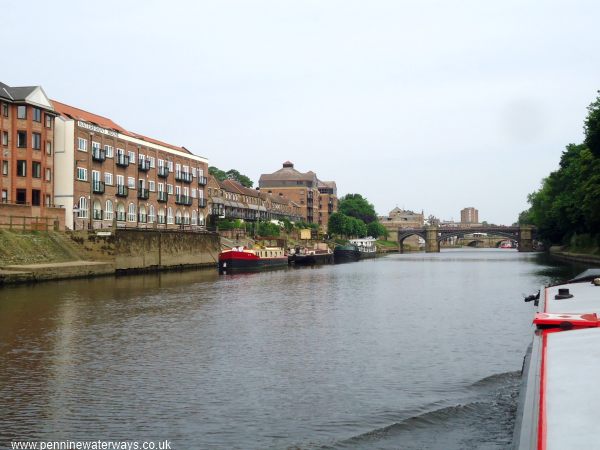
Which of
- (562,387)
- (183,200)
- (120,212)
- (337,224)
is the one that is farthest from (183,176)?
(337,224)

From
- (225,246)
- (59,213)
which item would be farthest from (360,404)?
(225,246)

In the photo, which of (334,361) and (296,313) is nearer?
(334,361)

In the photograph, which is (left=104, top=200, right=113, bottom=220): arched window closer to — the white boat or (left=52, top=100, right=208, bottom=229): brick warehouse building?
(left=52, top=100, right=208, bottom=229): brick warehouse building

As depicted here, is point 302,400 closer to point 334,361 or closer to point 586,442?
point 334,361

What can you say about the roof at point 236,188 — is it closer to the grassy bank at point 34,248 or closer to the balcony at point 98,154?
the balcony at point 98,154

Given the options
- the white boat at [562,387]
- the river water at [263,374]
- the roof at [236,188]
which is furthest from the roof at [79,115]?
the white boat at [562,387]

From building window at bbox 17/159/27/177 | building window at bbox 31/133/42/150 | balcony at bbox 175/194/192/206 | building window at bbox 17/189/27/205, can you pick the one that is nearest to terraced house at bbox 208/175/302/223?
balcony at bbox 175/194/192/206

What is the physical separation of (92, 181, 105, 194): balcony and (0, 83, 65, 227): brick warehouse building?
728 centimetres

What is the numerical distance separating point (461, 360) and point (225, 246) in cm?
8236

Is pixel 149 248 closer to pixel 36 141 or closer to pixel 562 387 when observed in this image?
pixel 36 141

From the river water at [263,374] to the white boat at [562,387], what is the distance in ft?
7.52

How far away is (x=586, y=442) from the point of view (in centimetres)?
640

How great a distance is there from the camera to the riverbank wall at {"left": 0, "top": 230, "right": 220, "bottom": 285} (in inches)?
1930

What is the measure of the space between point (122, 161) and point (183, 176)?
56.2 feet
